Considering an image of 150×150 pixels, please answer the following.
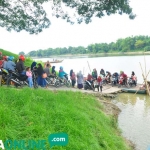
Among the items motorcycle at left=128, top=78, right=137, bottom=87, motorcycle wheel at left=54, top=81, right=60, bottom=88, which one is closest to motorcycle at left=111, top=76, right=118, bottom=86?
motorcycle at left=128, top=78, right=137, bottom=87

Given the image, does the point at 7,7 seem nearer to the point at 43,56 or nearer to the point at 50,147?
the point at 50,147

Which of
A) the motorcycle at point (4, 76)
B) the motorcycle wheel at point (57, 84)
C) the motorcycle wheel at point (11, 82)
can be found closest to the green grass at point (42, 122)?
the motorcycle wheel at point (11, 82)

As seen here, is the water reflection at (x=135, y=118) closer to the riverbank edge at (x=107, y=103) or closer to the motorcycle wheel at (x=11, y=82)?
the riverbank edge at (x=107, y=103)

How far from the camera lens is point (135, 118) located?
9.65 meters

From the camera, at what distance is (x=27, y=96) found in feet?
17.6

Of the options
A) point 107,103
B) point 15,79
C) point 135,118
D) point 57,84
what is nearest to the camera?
point 15,79

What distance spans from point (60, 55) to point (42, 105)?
9767 centimetres

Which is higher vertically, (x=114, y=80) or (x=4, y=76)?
(x=4, y=76)

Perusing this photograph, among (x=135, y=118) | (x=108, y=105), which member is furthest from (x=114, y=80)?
(x=135, y=118)

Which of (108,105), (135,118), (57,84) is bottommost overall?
(135,118)

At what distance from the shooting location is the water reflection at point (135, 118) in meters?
7.26

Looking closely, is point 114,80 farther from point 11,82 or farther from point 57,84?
point 11,82

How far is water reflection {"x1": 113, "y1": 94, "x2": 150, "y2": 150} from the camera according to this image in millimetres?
7258

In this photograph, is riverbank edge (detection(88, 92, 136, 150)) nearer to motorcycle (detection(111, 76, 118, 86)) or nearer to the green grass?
motorcycle (detection(111, 76, 118, 86))
